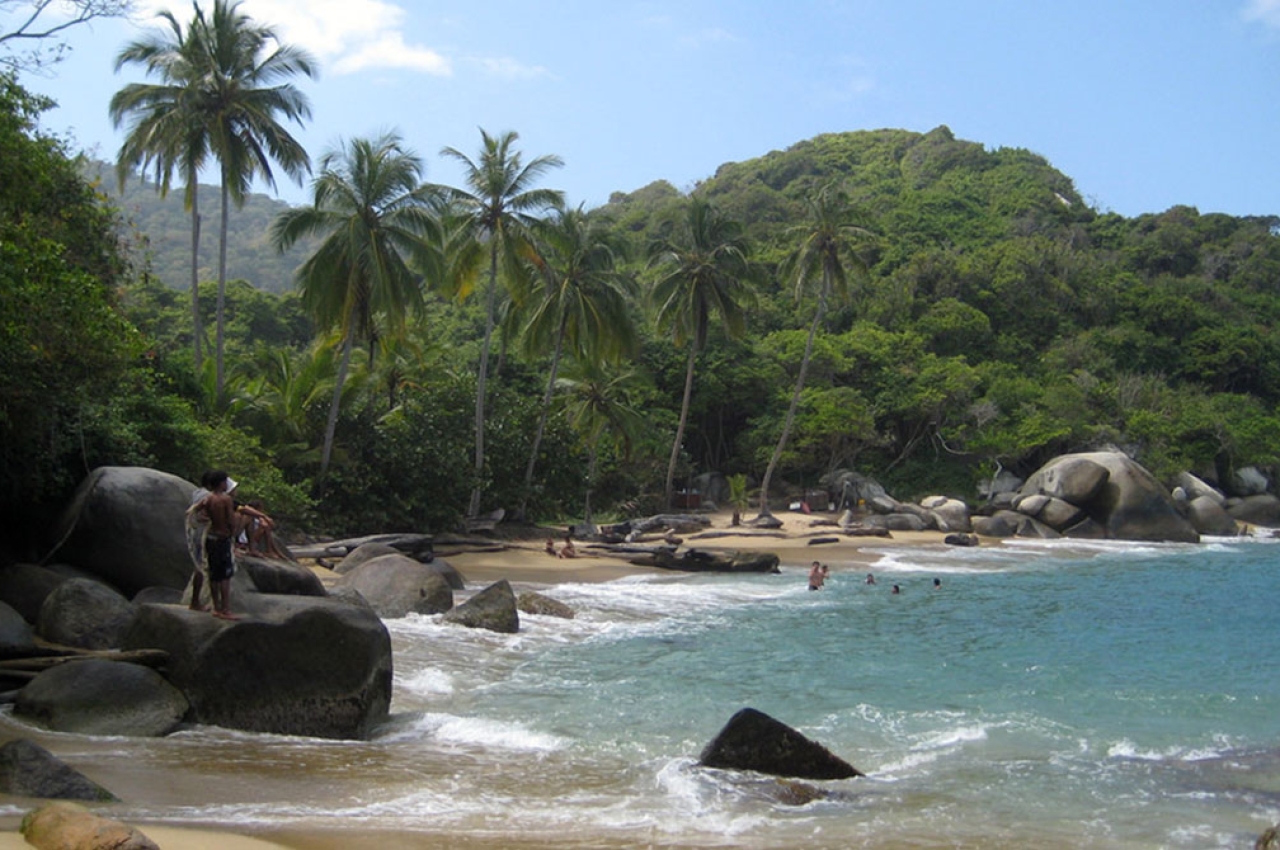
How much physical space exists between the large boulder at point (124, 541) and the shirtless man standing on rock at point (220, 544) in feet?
11.3

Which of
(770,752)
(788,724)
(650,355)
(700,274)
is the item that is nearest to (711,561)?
(700,274)

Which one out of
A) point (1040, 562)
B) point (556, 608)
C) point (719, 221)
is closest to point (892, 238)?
point (719, 221)

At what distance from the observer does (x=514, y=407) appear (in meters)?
32.7

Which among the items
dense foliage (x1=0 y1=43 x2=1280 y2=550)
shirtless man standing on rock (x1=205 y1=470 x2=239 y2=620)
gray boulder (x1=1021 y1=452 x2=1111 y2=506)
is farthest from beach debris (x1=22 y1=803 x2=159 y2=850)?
gray boulder (x1=1021 y1=452 x2=1111 y2=506)

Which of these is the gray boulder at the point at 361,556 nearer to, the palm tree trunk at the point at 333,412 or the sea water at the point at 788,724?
the sea water at the point at 788,724

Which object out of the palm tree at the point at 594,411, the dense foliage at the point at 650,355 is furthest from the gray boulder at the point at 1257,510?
the palm tree at the point at 594,411

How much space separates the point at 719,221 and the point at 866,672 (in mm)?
26131

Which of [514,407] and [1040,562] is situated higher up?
[514,407]

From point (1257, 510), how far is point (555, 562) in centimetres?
3482

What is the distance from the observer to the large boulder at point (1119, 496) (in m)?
38.4

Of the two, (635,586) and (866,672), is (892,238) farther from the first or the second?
(866,672)

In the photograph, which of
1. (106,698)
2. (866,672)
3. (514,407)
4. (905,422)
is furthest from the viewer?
(905,422)

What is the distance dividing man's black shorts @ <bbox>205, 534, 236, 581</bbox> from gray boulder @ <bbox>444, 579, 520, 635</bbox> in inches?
241

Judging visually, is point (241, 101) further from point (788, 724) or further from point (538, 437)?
point (788, 724)
